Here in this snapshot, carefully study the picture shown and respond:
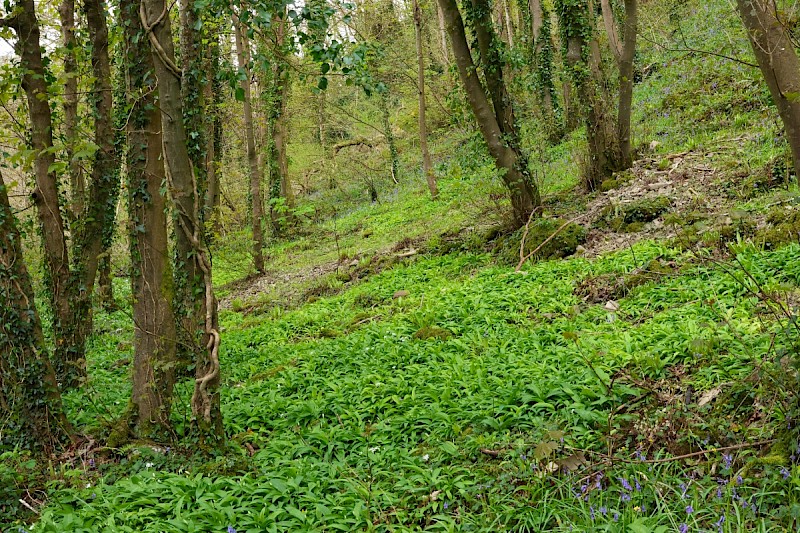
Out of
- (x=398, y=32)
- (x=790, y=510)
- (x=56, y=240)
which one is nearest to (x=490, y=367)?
(x=790, y=510)

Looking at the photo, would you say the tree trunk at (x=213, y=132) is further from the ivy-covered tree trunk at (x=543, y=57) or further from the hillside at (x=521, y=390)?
the ivy-covered tree trunk at (x=543, y=57)

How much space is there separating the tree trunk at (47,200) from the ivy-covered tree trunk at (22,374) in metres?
1.45

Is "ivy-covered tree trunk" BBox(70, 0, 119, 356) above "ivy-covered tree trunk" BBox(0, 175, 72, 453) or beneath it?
above

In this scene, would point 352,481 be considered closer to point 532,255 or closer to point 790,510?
point 790,510

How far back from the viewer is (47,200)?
7.09 m

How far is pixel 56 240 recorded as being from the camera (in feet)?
23.4

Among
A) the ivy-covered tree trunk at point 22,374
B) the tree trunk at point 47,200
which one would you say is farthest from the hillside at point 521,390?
the tree trunk at point 47,200

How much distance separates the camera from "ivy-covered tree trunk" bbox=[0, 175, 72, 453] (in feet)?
15.7

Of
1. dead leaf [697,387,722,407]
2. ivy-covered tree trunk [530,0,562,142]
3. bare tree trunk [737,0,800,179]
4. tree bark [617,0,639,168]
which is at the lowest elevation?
dead leaf [697,387,722,407]

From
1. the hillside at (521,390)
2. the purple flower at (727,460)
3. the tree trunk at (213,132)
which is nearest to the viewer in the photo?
the purple flower at (727,460)

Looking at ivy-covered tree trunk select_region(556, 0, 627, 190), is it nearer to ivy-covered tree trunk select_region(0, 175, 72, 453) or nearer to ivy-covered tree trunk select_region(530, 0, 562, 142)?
ivy-covered tree trunk select_region(530, 0, 562, 142)

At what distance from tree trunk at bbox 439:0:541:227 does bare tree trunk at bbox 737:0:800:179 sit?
21.4ft

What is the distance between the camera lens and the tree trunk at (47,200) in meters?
6.43

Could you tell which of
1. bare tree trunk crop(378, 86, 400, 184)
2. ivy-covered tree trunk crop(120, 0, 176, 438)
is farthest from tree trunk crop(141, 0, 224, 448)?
bare tree trunk crop(378, 86, 400, 184)
